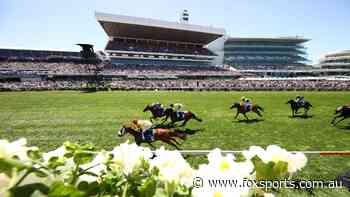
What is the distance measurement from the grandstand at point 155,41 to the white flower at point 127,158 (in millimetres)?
58472

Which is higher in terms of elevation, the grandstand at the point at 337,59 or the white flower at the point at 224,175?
the grandstand at the point at 337,59

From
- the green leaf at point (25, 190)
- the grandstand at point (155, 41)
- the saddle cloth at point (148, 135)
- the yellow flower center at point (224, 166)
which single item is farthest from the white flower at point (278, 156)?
the grandstand at point (155, 41)

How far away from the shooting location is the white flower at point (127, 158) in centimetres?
102

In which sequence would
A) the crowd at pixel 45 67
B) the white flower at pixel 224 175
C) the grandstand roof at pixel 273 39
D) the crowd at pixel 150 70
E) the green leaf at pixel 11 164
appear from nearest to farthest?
the green leaf at pixel 11 164
the white flower at pixel 224 175
the crowd at pixel 45 67
the crowd at pixel 150 70
the grandstand roof at pixel 273 39

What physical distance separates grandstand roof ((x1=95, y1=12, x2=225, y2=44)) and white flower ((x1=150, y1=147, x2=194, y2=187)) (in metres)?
62.8

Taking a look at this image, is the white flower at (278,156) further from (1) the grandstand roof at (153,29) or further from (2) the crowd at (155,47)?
(1) the grandstand roof at (153,29)

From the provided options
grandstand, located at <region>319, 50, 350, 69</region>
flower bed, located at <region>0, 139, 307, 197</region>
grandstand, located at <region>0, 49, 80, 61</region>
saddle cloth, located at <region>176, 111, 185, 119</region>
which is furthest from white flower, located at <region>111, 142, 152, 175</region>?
grandstand, located at <region>319, 50, 350, 69</region>

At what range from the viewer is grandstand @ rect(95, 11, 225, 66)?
61.0 m

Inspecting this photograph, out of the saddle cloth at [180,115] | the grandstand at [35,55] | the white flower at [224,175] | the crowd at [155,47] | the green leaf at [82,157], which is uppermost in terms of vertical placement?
the crowd at [155,47]

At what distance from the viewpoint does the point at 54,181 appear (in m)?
0.76

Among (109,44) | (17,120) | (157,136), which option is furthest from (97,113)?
(109,44)

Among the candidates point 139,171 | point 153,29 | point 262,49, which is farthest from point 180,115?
point 262,49

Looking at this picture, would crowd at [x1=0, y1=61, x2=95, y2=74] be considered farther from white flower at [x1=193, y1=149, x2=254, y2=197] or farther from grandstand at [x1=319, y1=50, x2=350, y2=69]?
grandstand at [x1=319, y1=50, x2=350, y2=69]

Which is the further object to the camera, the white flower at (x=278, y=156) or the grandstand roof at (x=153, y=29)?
the grandstand roof at (x=153, y=29)
